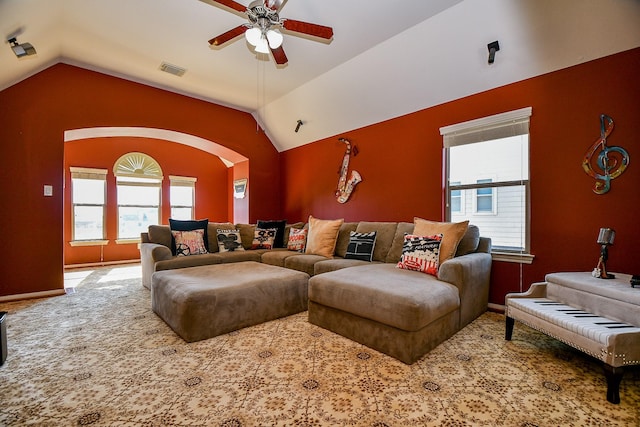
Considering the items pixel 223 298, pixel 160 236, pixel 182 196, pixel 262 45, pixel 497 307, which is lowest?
pixel 497 307

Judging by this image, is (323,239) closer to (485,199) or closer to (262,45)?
(485,199)

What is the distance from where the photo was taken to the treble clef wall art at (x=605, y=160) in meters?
2.45

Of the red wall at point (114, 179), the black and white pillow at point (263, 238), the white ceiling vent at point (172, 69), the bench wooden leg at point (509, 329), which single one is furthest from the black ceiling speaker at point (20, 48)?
the bench wooden leg at point (509, 329)

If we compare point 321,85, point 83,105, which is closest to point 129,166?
point 83,105

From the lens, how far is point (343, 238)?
404cm

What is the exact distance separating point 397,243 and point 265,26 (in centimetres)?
260

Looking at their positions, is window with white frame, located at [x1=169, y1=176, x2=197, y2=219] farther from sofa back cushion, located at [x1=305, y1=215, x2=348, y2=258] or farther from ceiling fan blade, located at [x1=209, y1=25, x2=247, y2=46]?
ceiling fan blade, located at [x1=209, y1=25, x2=247, y2=46]

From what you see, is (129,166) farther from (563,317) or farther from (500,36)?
(563,317)

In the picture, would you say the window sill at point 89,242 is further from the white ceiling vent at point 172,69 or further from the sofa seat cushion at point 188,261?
the white ceiling vent at point 172,69

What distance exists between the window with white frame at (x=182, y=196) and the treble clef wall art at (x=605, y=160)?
7.36 meters

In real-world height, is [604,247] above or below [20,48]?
below

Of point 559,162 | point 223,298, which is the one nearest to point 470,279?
point 559,162

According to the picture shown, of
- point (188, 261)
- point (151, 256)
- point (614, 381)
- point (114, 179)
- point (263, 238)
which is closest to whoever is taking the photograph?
point (614, 381)

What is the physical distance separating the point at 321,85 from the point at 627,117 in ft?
11.3
